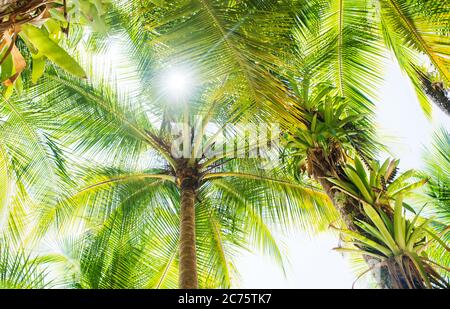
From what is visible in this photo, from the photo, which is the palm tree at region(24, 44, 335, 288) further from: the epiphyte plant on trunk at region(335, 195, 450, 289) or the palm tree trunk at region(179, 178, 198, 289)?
the epiphyte plant on trunk at region(335, 195, 450, 289)

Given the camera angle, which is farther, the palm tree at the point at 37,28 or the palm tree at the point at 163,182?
the palm tree at the point at 163,182

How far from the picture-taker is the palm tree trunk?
10.2ft

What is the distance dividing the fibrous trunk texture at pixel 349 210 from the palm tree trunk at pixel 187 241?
134 cm

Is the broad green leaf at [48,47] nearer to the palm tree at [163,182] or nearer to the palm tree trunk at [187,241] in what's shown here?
the palm tree trunk at [187,241]

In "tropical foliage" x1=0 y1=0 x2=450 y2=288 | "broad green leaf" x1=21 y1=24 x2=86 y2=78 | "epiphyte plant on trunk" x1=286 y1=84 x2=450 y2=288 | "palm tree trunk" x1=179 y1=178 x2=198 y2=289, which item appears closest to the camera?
"broad green leaf" x1=21 y1=24 x2=86 y2=78


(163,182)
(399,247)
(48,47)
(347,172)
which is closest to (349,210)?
(347,172)

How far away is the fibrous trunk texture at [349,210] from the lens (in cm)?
180

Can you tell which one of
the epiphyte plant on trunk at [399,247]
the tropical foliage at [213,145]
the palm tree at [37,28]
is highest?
the tropical foliage at [213,145]

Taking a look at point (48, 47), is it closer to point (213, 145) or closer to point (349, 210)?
point (349, 210)

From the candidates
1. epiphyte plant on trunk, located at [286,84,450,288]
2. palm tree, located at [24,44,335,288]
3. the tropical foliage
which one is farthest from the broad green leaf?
palm tree, located at [24,44,335,288]

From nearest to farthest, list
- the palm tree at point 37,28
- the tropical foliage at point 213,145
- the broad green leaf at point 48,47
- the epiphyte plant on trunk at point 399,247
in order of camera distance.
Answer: the palm tree at point 37,28 < the broad green leaf at point 48,47 < the epiphyte plant on trunk at point 399,247 < the tropical foliage at point 213,145

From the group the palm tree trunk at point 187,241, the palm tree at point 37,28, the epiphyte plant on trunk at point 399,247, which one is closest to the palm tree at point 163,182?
the palm tree trunk at point 187,241

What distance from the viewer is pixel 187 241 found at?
348cm

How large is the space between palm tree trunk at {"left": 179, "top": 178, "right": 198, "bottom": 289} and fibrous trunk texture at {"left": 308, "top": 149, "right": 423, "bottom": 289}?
52.7 inches
